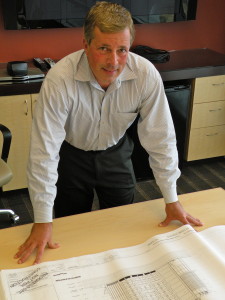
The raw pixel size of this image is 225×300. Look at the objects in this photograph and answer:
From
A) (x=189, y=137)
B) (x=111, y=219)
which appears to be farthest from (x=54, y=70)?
(x=189, y=137)

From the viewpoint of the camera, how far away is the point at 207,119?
10.2ft

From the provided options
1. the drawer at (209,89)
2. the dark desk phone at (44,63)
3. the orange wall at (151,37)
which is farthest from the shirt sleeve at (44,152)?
the drawer at (209,89)

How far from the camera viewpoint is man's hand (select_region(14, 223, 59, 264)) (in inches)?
44.6

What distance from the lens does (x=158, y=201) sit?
144cm

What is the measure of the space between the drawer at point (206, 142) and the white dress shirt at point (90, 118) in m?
1.68

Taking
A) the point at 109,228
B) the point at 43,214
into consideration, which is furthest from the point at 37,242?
the point at 109,228

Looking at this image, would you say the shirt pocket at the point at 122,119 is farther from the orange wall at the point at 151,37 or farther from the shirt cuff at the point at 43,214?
the orange wall at the point at 151,37

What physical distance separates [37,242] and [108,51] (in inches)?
23.8

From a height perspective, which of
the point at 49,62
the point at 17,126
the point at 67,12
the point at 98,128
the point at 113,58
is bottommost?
the point at 17,126

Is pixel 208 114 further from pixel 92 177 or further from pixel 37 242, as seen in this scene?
pixel 37 242

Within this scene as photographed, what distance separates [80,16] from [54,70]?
1637 mm

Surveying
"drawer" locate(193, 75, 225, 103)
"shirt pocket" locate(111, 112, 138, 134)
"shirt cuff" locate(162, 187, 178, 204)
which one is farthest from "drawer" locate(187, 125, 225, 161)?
"shirt cuff" locate(162, 187, 178, 204)

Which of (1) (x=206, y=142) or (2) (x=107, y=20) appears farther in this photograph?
(1) (x=206, y=142)

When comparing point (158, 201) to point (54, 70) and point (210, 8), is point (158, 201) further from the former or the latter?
point (210, 8)
